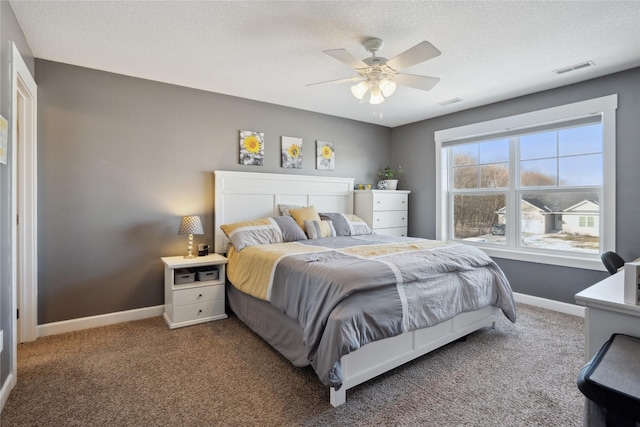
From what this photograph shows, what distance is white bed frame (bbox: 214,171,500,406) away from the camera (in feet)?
6.42

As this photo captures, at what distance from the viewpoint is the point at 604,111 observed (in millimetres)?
3111

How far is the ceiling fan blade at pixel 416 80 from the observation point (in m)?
2.44

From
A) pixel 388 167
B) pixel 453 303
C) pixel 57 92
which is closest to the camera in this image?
pixel 453 303

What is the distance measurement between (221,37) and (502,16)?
2016 millimetres

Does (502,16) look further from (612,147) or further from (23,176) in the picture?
(23,176)

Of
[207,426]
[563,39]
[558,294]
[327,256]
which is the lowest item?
[207,426]

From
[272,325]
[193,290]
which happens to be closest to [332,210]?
[193,290]

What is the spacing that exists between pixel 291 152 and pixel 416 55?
236cm

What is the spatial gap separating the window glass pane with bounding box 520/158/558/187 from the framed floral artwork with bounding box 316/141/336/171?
2.40 metres

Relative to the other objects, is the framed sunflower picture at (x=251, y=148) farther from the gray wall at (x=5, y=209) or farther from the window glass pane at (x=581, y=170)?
the window glass pane at (x=581, y=170)

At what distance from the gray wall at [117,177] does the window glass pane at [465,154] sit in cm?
292

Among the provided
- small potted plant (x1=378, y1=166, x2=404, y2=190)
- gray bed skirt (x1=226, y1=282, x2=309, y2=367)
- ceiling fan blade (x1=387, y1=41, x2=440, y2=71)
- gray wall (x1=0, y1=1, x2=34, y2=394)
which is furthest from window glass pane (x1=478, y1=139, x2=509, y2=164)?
gray wall (x1=0, y1=1, x2=34, y2=394)

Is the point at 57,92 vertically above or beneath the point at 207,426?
above

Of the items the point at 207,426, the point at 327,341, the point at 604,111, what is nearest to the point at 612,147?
the point at 604,111
